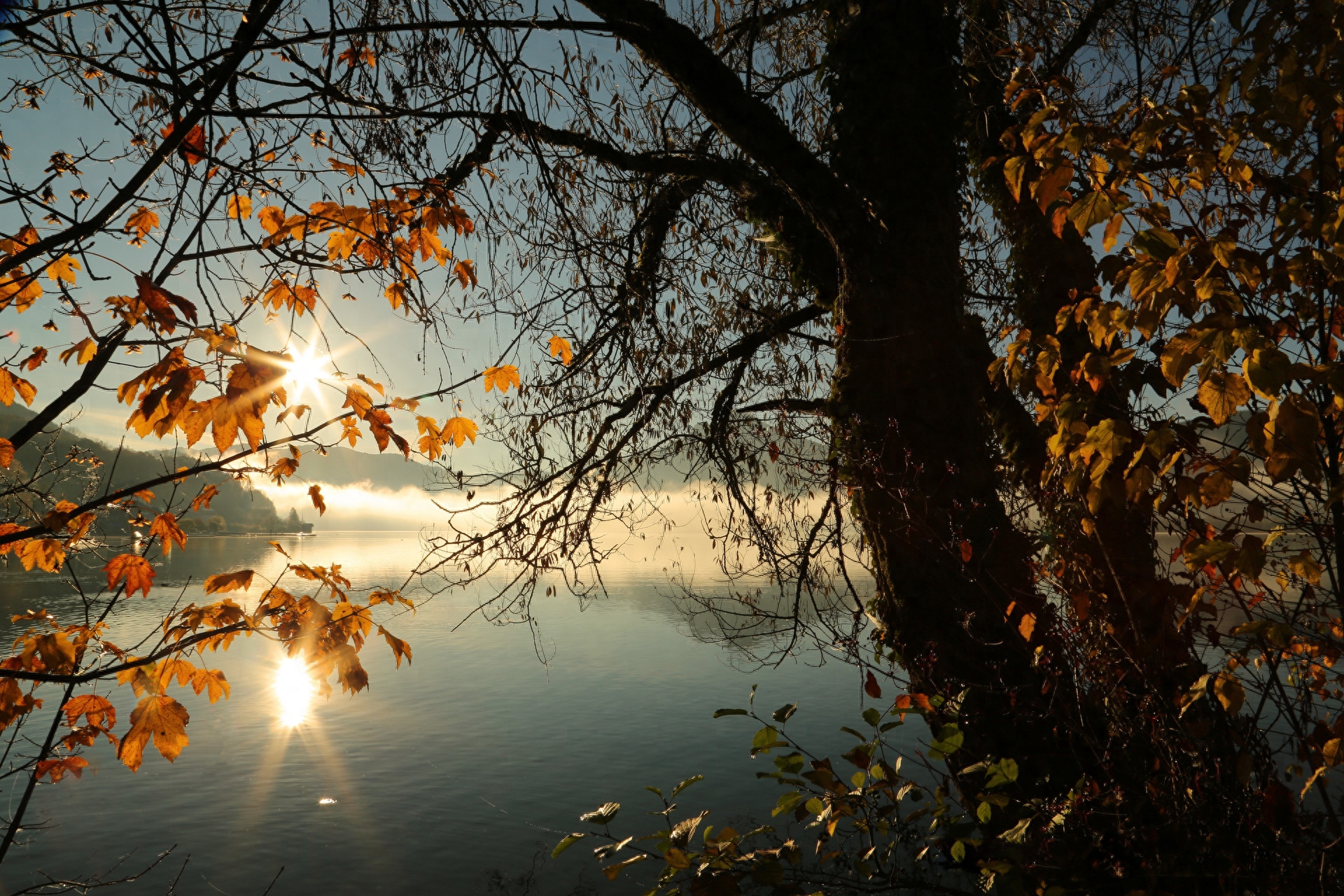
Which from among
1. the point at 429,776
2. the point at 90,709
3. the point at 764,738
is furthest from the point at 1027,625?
the point at 429,776

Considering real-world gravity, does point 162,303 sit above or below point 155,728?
above

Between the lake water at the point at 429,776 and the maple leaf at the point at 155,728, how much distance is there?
2.35 meters

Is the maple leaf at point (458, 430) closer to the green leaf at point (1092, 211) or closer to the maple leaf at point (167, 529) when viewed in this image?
the maple leaf at point (167, 529)

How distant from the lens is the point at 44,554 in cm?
277

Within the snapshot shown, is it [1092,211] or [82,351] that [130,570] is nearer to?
[82,351]

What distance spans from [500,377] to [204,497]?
1374 millimetres

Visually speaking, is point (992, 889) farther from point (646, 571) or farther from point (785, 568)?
point (646, 571)

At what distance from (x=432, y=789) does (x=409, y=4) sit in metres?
13.3

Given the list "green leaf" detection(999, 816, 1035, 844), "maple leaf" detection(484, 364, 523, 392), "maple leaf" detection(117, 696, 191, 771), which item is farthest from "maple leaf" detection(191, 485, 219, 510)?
"green leaf" detection(999, 816, 1035, 844)

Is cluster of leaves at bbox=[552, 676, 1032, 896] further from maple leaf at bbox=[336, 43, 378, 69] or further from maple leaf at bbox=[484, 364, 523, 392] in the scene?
maple leaf at bbox=[336, 43, 378, 69]

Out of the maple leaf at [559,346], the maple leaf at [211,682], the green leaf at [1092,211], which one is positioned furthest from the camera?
the maple leaf at [559,346]

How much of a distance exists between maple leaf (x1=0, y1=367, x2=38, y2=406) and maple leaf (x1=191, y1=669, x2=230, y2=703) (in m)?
1.13

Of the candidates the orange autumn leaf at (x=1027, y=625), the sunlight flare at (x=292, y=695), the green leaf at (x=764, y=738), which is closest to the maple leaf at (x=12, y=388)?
the green leaf at (x=764, y=738)

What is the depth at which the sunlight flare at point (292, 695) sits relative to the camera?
1862 centimetres
